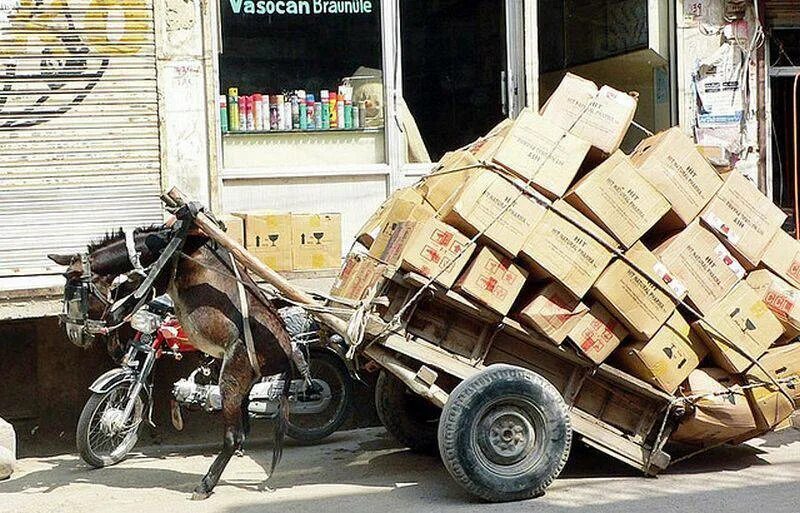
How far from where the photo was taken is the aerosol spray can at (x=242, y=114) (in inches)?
354

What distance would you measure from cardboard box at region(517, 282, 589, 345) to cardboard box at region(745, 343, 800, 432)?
43.7 inches

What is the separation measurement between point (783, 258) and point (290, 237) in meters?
3.58

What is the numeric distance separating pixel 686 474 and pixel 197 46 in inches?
185

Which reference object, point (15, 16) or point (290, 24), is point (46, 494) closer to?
point (15, 16)

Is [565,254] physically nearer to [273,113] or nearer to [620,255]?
[620,255]

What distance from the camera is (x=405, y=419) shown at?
24.5ft

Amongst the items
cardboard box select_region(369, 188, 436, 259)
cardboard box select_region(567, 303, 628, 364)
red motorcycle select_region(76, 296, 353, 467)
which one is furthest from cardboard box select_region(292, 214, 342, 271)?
cardboard box select_region(567, 303, 628, 364)

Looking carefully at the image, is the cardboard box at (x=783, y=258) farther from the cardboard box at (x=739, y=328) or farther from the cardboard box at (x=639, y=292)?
the cardboard box at (x=639, y=292)

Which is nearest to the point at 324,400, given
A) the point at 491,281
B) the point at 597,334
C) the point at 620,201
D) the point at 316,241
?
the point at 316,241

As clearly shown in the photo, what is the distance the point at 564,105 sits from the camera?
657 cm

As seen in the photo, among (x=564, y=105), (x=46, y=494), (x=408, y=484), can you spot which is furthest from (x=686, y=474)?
(x=46, y=494)

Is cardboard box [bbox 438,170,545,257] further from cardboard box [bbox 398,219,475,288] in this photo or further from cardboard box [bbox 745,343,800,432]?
cardboard box [bbox 745,343,800,432]

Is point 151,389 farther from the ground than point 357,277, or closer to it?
closer to it

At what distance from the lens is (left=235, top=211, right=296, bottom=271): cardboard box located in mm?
8430
